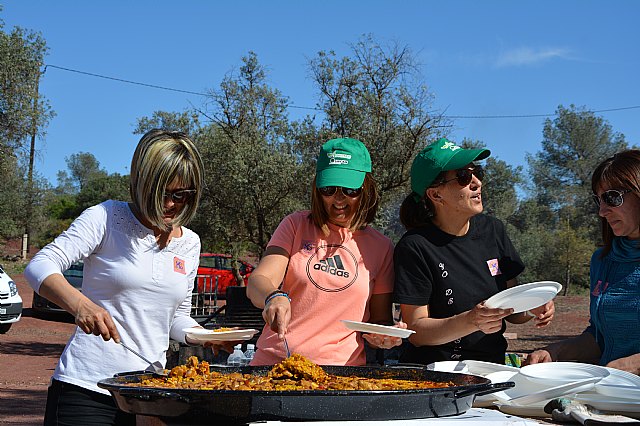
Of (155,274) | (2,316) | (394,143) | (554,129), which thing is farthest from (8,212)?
(554,129)

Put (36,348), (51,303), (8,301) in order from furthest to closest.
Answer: (51,303), (8,301), (36,348)

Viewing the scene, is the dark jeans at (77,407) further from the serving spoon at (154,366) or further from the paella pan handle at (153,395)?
the paella pan handle at (153,395)

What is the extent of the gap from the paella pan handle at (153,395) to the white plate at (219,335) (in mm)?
574

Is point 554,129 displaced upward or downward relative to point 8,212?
upward

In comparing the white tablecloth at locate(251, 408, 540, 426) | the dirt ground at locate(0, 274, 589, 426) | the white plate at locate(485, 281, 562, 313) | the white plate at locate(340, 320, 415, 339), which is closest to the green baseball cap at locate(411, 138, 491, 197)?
the white plate at locate(485, 281, 562, 313)

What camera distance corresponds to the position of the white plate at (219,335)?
241cm

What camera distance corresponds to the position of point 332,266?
2.80 meters

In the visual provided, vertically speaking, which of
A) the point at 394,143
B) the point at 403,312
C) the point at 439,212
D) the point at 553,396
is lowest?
the point at 553,396

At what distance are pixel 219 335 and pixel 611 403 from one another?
1214mm

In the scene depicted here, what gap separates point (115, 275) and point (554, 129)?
5372cm

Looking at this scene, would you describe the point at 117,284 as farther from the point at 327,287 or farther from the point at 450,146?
the point at 450,146

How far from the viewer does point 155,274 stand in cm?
251

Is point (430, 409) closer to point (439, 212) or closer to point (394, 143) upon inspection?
point (439, 212)

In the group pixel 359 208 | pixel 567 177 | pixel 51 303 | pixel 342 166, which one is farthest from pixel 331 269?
pixel 567 177
